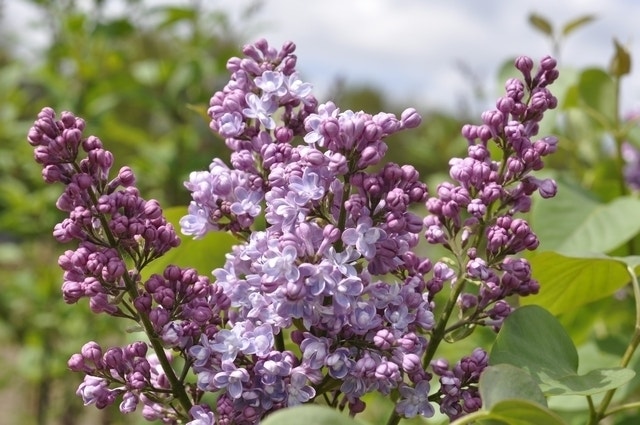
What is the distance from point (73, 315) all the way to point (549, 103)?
7.75ft

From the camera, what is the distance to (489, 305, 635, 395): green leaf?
735 millimetres

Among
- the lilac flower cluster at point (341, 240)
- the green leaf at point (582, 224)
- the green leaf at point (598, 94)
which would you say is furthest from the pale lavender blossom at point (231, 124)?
the green leaf at point (598, 94)

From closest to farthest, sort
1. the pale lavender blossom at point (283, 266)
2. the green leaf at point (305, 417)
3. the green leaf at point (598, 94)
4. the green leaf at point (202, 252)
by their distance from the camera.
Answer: the green leaf at point (305, 417) < the pale lavender blossom at point (283, 266) < the green leaf at point (202, 252) < the green leaf at point (598, 94)

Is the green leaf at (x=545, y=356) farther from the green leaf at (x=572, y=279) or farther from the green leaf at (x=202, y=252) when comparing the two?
the green leaf at (x=202, y=252)

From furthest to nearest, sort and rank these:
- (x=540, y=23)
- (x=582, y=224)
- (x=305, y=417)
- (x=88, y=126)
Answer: (x=88, y=126)
(x=540, y=23)
(x=582, y=224)
(x=305, y=417)

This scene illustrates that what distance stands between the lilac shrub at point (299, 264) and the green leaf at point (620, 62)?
742 millimetres

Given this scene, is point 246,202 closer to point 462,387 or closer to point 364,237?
point 364,237

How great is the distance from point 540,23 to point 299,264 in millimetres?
1358

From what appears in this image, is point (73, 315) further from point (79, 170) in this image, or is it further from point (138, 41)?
point (138, 41)

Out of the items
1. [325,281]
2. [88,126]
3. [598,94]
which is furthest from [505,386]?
[88,126]

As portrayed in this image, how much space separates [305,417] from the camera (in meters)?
0.49

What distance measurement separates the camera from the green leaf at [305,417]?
0.48 metres

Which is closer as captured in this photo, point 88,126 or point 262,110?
point 262,110

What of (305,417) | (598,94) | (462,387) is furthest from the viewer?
(598,94)
